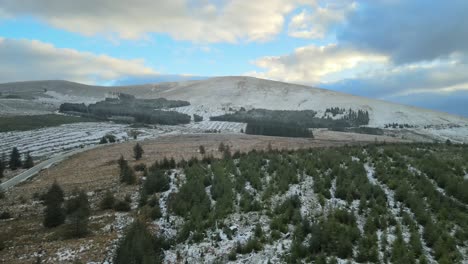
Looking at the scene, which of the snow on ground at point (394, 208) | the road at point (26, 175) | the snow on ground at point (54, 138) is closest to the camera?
the snow on ground at point (394, 208)

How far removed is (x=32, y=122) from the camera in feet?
406

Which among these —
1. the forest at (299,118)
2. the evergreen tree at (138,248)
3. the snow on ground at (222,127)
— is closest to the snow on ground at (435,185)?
the evergreen tree at (138,248)

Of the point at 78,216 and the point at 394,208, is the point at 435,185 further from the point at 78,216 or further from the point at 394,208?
the point at 78,216

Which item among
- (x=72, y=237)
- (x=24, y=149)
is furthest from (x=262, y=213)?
(x=24, y=149)

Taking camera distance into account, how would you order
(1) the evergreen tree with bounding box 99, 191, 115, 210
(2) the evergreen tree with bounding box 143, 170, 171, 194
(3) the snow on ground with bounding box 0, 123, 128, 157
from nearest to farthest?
1. (1) the evergreen tree with bounding box 99, 191, 115, 210
2. (2) the evergreen tree with bounding box 143, 170, 171, 194
3. (3) the snow on ground with bounding box 0, 123, 128, 157

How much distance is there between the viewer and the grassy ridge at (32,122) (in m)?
114

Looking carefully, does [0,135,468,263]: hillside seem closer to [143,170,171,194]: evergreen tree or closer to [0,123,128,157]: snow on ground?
[143,170,171,194]: evergreen tree

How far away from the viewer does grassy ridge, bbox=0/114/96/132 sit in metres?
114

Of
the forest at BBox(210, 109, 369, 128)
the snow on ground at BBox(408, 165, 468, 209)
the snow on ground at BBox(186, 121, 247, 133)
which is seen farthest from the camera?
the forest at BBox(210, 109, 369, 128)

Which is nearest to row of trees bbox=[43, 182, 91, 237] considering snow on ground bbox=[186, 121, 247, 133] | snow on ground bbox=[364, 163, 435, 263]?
snow on ground bbox=[364, 163, 435, 263]

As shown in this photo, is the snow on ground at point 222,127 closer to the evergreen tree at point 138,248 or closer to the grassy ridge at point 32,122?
the grassy ridge at point 32,122

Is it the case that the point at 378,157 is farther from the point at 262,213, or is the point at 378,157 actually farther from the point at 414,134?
the point at 414,134

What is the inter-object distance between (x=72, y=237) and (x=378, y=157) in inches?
917

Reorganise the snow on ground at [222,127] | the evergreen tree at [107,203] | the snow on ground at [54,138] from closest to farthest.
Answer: the evergreen tree at [107,203] → the snow on ground at [54,138] → the snow on ground at [222,127]
